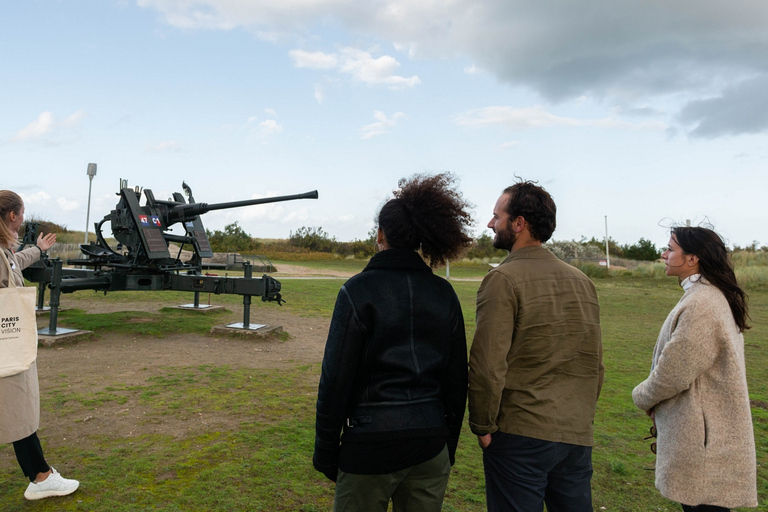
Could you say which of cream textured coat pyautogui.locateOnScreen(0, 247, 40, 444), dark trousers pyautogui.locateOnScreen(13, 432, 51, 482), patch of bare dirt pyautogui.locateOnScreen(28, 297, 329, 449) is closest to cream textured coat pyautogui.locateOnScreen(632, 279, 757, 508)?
cream textured coat pyautogui.locateOnScreen(0, 247, 40, 444)

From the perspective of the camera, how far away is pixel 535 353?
88.9 inches

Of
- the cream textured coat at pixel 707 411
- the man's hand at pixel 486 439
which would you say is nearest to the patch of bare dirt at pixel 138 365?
the man's hand at pixel 486 439

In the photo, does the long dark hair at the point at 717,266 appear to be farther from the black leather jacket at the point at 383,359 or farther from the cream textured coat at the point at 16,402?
the cream textured coat at the point at 16,402

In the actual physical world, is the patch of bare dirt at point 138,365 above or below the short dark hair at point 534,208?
below

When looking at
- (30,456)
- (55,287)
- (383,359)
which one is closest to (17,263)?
(30,456)

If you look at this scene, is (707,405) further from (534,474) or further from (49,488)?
(49,488)

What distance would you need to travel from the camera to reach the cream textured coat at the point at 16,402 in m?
2.96

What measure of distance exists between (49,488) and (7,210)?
1.66 meters

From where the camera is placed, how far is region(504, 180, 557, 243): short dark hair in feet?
7.72

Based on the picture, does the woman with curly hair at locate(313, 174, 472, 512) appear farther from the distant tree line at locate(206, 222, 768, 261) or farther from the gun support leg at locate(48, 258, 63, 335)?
the distant tree line at locate(206, 222, 768, 261)

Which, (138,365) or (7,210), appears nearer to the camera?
(7,210)

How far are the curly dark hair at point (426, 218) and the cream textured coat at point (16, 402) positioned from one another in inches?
84.7

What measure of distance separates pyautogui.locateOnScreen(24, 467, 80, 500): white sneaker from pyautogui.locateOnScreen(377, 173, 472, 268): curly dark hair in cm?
267

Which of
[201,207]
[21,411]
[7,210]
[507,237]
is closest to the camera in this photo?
[507,237]
